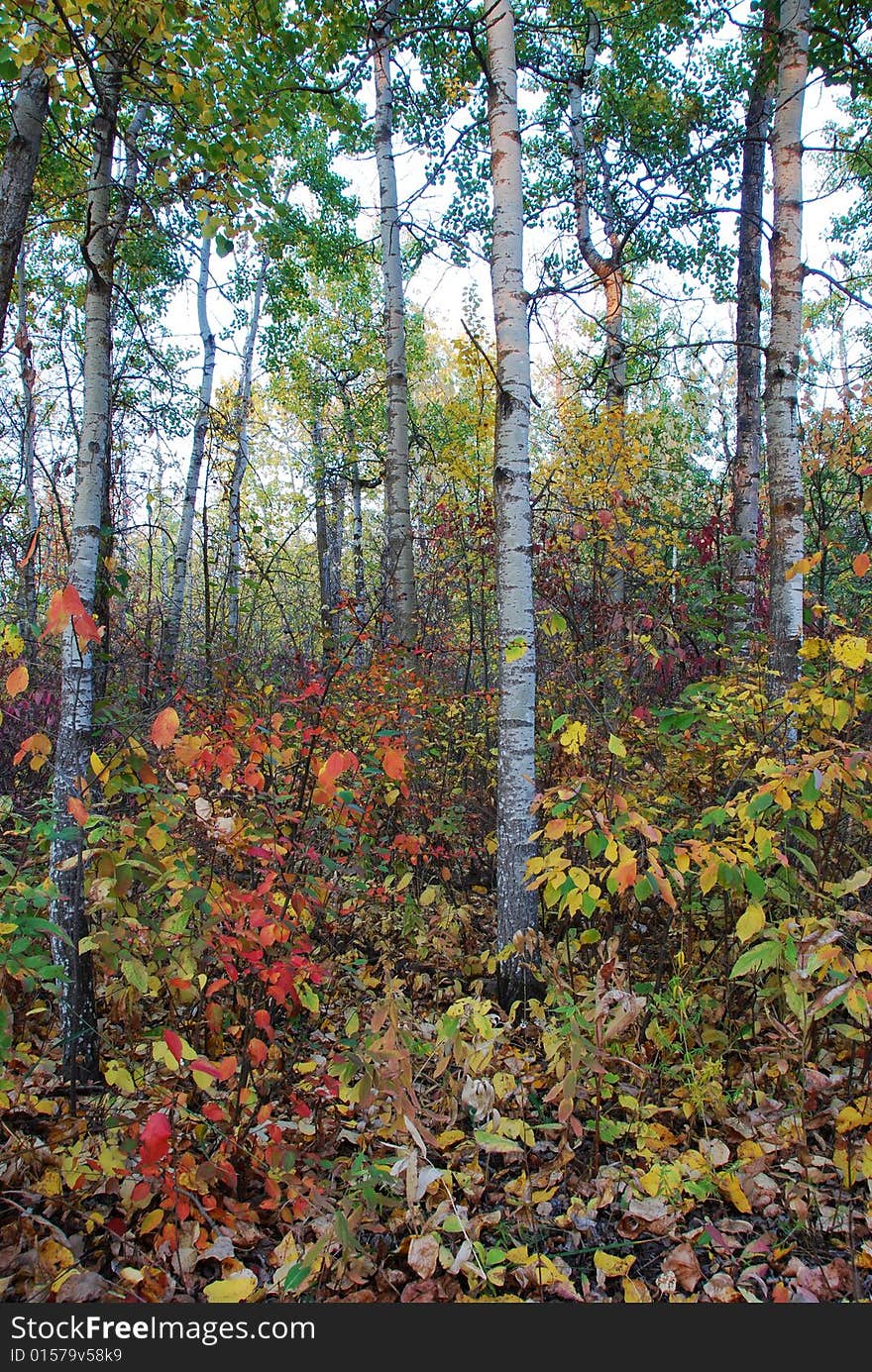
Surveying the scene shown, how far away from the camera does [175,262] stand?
9.76 m

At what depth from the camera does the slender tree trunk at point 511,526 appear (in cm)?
352

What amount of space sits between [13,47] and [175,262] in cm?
793

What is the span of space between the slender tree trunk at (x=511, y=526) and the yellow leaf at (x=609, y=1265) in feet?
4.34

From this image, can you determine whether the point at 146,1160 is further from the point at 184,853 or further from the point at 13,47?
the point at 13,47

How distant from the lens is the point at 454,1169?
2.60 m

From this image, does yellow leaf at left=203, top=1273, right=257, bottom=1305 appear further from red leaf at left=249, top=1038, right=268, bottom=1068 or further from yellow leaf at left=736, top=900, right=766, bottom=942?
yellow leaf at left=736, top=900, right=766, bottom=942

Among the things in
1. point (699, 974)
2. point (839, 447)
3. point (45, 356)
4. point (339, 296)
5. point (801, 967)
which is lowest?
point (699, 974)

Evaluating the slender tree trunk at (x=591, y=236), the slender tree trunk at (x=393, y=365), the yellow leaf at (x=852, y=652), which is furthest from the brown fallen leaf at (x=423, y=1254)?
the slender tree trunk at (x=591, y=236)

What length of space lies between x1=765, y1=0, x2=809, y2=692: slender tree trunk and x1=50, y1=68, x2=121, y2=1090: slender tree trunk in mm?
3885

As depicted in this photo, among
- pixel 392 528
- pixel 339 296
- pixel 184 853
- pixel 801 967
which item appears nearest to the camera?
pixel 801 967

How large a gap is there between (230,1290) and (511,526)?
318 cm

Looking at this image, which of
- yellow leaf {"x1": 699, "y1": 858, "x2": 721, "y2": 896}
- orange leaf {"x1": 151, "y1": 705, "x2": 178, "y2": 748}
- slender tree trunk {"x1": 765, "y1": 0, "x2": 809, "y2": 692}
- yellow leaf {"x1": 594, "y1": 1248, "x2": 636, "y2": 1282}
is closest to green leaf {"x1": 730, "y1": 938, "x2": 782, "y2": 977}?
yellow leaf {"x1": 699, "y1": 858, "x2": 721, "y2": 896}

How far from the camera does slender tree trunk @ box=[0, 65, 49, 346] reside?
2.99 meters

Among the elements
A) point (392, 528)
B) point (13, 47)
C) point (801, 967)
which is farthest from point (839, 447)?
point (13, 47)
